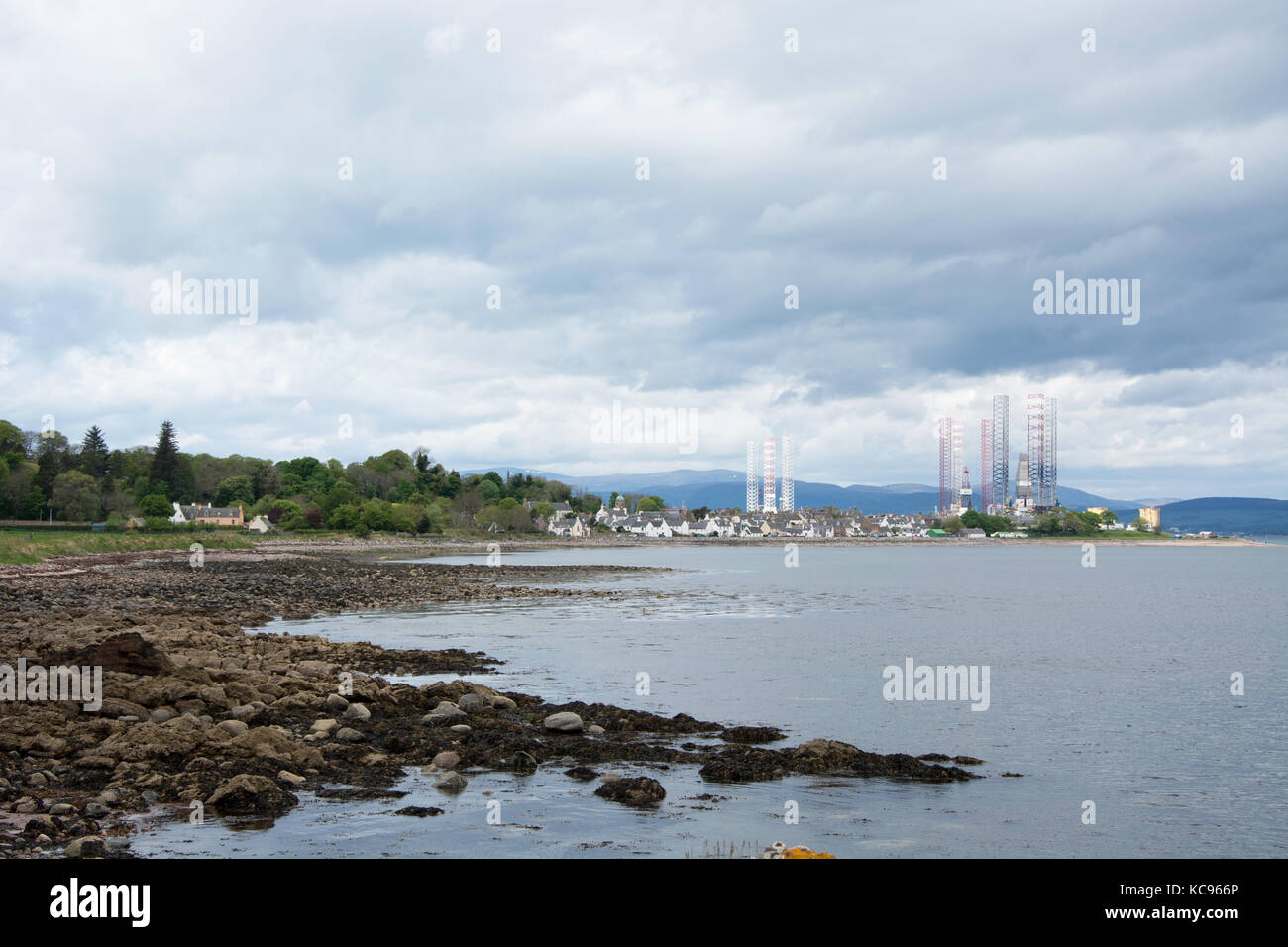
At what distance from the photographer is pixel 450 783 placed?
47.1ft

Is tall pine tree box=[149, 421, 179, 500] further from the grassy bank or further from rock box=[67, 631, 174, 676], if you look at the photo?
rock box=[67, 631, 174, 676]

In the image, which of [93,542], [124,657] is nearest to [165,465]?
[93,542]

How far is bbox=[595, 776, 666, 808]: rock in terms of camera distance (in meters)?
13.7

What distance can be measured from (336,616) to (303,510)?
11052 cm

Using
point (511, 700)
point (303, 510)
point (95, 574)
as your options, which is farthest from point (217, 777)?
point (303, 510)

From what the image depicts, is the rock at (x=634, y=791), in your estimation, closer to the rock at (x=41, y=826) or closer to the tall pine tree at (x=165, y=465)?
the rock at (x=41, y=826)

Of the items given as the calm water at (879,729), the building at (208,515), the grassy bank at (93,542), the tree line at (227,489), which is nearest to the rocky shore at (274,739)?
the calm water at (879,729)

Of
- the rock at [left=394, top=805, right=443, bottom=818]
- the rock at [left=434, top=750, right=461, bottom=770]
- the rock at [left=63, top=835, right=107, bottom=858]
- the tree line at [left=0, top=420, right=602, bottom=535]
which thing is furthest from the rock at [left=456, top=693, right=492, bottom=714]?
the tree line at [left=0, top=420, right=602, bottom=535]

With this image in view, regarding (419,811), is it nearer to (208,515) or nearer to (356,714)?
(356,714)

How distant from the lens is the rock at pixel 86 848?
9977 mm

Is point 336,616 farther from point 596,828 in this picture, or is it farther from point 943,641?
point 596,828

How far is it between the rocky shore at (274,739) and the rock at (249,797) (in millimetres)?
21

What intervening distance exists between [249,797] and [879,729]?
1333cm
